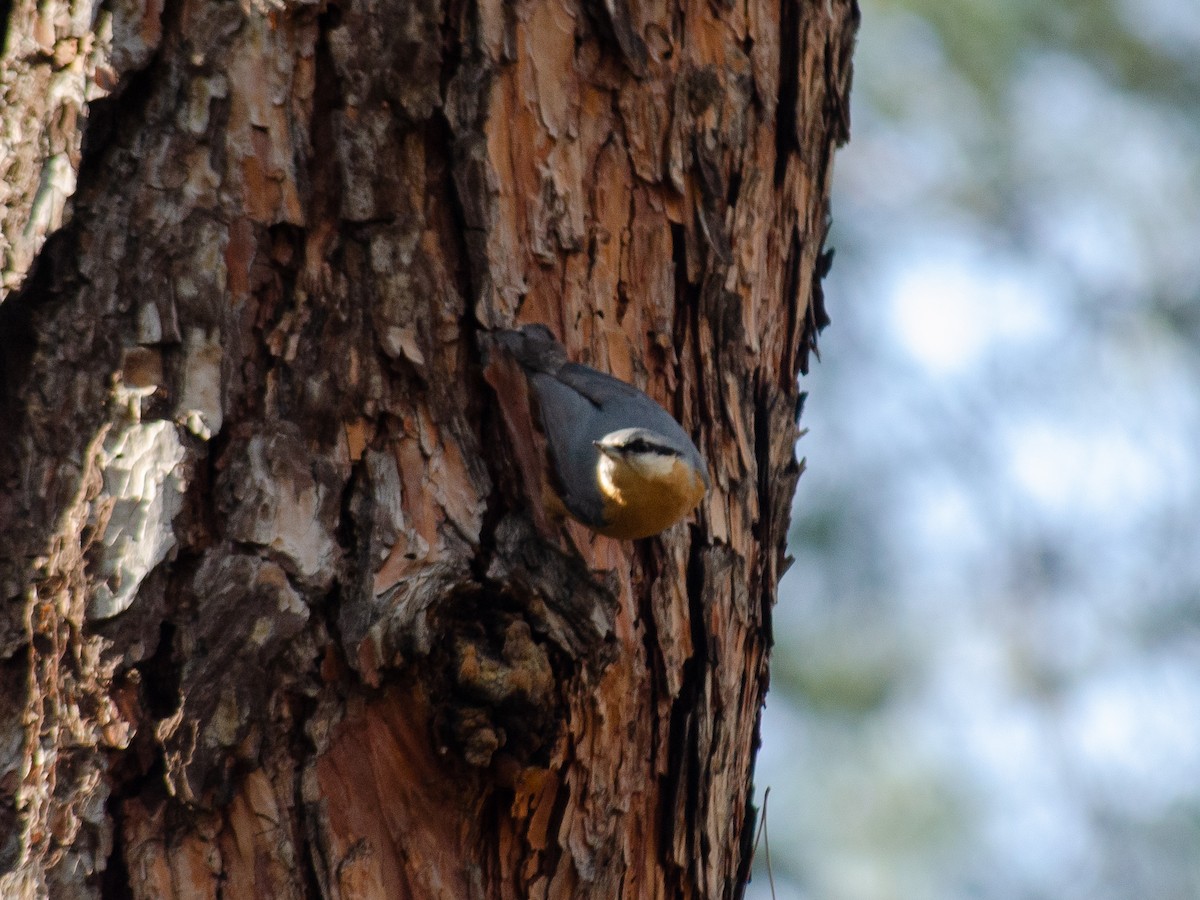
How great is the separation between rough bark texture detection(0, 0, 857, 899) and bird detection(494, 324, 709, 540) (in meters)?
0.04

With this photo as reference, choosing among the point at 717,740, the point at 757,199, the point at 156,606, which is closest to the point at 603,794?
the point at 717,740

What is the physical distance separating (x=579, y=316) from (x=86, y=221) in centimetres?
74

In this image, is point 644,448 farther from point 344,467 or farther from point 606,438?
point 344,467

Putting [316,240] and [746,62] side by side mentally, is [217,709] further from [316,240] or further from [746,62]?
[746,62]

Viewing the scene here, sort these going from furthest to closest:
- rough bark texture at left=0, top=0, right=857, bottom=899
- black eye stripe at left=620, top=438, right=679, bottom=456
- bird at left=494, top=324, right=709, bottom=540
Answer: black eye stripe at left=620, top=438, right=679, bottom=456 < bird at left=494, top=324, right=709, bottom=540 < rough bark texture at left=0, top=0, right=857, bottom=899

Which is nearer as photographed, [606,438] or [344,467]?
[344,467]

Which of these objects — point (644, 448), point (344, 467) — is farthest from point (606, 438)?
point (344, 467)

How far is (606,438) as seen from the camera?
2172mm

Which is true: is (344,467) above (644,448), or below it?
below

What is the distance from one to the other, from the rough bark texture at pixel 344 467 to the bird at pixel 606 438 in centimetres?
4

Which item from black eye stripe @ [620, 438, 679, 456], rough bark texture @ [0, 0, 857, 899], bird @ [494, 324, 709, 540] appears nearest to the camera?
rough bark texture @ [0, 0, 857, 899]

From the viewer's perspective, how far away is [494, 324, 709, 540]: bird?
1.85 meters

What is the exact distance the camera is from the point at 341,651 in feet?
5.08

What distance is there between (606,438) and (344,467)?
2.06 ft
